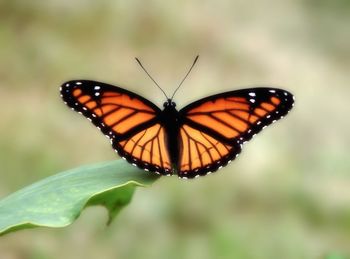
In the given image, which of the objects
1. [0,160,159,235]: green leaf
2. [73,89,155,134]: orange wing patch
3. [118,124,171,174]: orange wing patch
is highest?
[73,89,155,134]: orange wing patch

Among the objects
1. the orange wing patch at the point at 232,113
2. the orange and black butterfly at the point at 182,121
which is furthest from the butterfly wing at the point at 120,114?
the orange wing patch at the point at 232,113

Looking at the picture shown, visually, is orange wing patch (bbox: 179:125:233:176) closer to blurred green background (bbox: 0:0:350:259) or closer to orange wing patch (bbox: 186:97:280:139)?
orange wing patch (bbox: 186:97:280:139)

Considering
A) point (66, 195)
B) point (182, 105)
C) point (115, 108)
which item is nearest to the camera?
point (66, 195)

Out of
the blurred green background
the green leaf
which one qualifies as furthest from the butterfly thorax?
the blurred green background

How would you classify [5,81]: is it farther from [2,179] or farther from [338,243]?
[338,243]

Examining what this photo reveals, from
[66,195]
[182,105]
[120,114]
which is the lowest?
[66,195]

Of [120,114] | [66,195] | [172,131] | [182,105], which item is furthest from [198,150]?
[182,105]

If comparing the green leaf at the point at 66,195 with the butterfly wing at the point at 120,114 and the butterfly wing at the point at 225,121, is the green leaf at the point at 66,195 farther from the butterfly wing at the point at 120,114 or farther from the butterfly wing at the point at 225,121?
the butterfly wing at the point at 225,121

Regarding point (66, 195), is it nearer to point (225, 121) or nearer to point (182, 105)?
point (225, 121)
